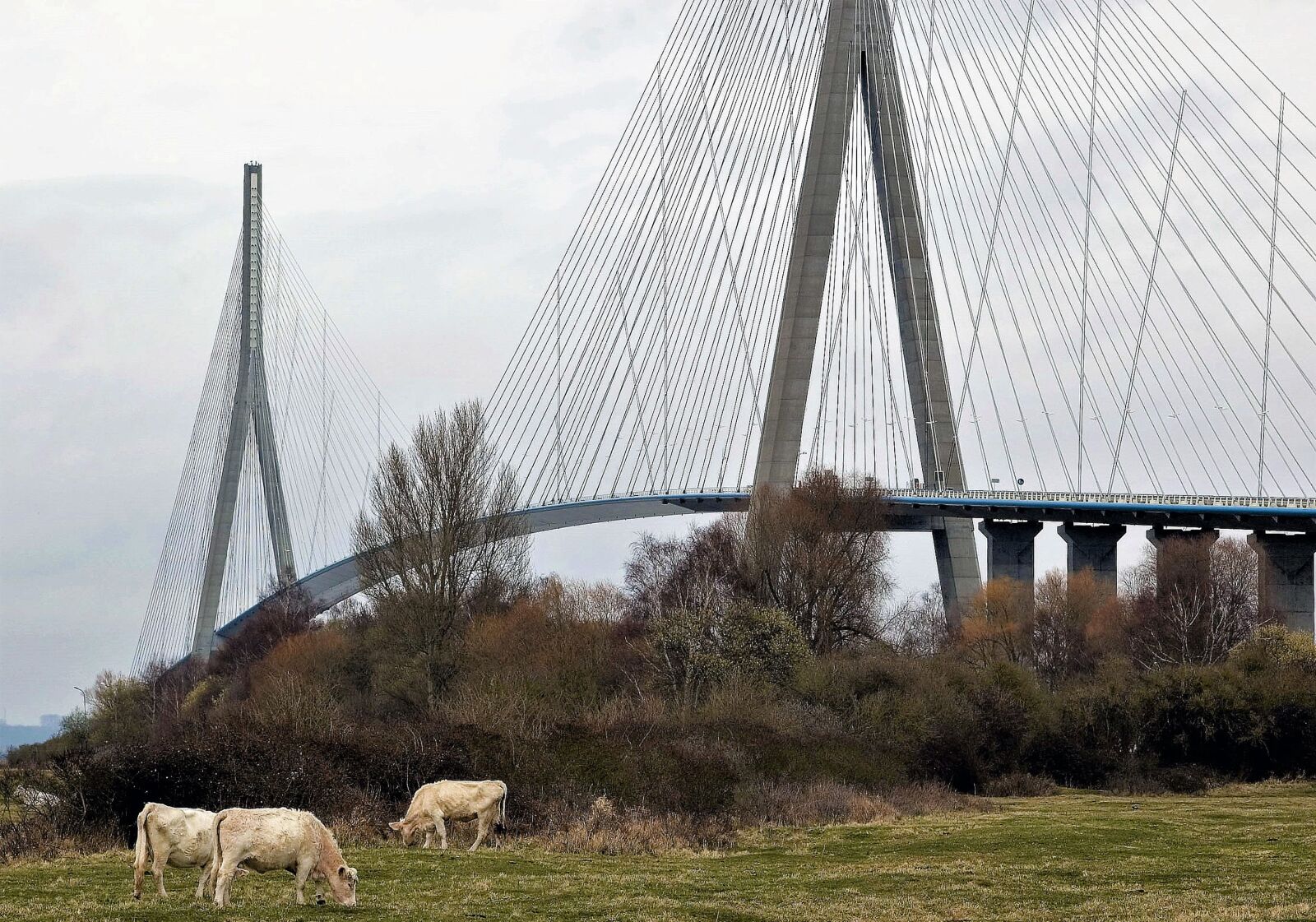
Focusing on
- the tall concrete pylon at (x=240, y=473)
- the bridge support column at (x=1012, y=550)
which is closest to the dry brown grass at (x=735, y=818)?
the bridge support column at (x=1012, y=550)

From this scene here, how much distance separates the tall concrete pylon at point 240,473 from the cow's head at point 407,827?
186 ft

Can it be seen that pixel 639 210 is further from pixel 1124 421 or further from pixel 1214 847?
pixel 1214 847

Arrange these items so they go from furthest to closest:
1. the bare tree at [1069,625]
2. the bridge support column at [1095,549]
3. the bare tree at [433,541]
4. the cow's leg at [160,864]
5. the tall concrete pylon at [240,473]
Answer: the tall concrete pylon at [240,473] → the bridge support column at [1095,549] → the bare tree at [1069,625] → the bare tree at [433,541] → the cow's leg at [160,864]

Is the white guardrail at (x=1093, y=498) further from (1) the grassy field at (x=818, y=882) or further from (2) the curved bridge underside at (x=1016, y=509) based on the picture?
(1) the grassy field at (x=818, y=882)

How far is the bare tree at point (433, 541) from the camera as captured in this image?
46094 mm

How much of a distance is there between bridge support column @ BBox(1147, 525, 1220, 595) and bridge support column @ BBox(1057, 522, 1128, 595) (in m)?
4.62

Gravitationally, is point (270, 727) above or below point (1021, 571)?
below

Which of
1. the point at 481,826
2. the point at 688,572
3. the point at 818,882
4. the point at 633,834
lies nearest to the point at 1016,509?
the point at 688,572

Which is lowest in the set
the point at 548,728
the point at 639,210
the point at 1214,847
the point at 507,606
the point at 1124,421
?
the point at 1214,847

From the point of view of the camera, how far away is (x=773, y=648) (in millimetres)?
42719

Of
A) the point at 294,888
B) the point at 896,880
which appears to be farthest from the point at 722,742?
the point at 294,888

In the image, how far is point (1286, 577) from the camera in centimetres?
5466

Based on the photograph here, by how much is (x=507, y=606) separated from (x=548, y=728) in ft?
68.5

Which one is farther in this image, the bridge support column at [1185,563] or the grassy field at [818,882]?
the bridge support column at [1185,563]
